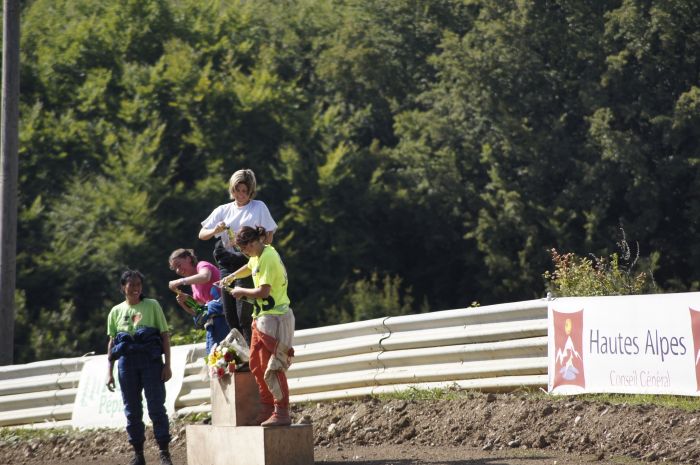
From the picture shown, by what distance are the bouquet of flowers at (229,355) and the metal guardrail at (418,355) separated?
0.29 metres

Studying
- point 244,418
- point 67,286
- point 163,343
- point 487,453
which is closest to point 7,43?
point 163,343

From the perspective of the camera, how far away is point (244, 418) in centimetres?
991

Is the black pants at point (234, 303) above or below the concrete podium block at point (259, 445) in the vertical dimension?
above

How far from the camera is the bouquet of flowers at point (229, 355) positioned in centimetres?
990

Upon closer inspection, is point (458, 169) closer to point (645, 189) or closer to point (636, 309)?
point (645, 189)

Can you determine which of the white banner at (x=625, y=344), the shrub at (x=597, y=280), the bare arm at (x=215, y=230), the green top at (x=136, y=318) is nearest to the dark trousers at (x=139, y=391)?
the green top at (x=136, y=318)

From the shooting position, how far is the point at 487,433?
10.8 meters

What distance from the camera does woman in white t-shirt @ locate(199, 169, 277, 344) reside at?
1010 cm

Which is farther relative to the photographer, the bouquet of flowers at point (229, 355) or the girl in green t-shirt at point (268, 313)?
the bouquet of flowers at point (229, 355)

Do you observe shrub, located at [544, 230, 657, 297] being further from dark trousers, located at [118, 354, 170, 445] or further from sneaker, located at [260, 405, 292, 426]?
dark trousers, located at [118, 354, 170, 445]

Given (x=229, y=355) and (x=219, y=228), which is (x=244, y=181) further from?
(x=229, y=355)

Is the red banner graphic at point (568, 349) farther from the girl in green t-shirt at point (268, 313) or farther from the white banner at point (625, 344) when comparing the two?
the girl in green t-shirt at point (268, 313)

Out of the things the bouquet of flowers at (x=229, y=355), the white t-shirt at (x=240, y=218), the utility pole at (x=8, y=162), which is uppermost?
the utility pole at (x=8, y=162)

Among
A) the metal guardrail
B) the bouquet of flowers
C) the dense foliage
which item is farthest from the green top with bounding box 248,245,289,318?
the dense foliage
